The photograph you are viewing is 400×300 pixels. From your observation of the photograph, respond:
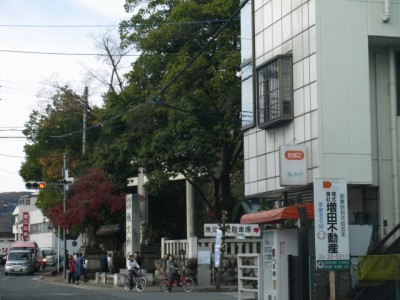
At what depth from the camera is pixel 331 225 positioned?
19281 mm

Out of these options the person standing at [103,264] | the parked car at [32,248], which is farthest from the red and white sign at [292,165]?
the parked car at [32,248]

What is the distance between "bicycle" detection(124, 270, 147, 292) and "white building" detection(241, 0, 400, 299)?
13468 mm

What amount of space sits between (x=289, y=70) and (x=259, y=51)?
2.58 metres

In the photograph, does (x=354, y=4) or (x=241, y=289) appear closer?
(x=354, y=4)

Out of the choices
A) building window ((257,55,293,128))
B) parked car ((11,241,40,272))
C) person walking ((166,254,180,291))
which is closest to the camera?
building window ((257,55,293,128))

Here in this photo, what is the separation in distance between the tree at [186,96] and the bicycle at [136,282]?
16.7ft

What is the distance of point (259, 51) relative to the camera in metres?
26.0

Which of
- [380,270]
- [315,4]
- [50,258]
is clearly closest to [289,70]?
[315,4]

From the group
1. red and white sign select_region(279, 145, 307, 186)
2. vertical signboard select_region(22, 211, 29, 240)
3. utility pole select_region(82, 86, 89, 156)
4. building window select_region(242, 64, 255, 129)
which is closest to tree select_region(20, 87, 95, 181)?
utility pole select_region(82, 86, 89, 156)

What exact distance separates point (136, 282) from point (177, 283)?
1915 mm

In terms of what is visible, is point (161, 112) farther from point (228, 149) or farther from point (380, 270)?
point (380, 270)

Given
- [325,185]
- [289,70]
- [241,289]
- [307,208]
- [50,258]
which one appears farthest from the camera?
[50,258]

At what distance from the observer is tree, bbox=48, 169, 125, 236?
5075 centimetres

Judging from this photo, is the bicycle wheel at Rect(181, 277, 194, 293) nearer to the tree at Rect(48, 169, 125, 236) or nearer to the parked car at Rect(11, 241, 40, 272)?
the tree at Rect(48, 169, 125, 236)
